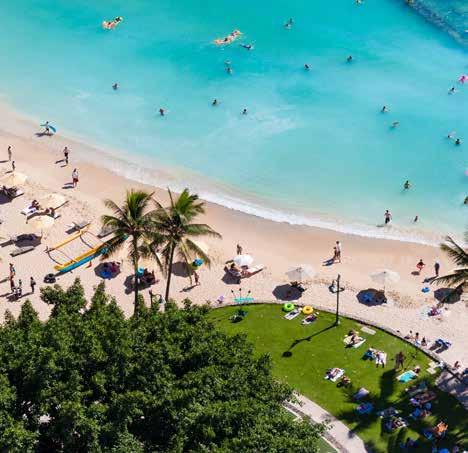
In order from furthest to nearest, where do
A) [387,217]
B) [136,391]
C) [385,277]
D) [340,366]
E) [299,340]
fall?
[387,217] < [385,277] < [299,340] < [340,366] < [136,391]

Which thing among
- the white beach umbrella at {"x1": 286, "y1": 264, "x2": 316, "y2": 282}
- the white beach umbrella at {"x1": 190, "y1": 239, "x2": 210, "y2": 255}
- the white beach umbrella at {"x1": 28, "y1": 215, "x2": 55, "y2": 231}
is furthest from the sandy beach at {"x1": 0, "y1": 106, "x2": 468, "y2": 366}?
the white beach umbrella at {"x1": 190, "y1": 239, "x2": 210, "y2": 255}

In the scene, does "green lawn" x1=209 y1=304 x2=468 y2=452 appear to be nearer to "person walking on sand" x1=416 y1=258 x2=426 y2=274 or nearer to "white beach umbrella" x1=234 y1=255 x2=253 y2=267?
"white beach umbrella" x1=234 y1=255 x2=253 y2=267

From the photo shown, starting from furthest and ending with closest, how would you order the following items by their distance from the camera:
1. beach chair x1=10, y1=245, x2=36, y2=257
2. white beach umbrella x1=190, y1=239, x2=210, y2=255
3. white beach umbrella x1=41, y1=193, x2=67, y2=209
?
white beach umbrella x1=41, y1=193, x2=67, y2=209, beach chair x1=10, y1=245, x2=36, y2=257, white beach umbrella x1=190, y1=239, x2=210, y2=255

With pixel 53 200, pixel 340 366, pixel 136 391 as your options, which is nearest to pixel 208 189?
pixel 53 200

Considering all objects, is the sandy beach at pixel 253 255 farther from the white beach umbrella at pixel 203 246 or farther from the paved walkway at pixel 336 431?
Answer: the paved walkway at pixel 336 431

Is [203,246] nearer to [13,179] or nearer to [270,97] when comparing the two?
[13,179]

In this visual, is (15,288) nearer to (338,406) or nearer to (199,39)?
(338,406)
